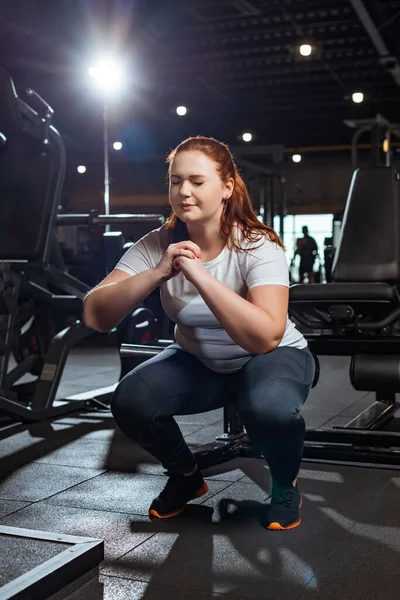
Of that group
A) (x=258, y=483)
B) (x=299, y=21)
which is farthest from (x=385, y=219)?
(x=299, y=21)

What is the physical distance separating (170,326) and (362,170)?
140cm

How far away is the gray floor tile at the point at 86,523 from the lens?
1.73 metres

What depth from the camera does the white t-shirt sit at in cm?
174

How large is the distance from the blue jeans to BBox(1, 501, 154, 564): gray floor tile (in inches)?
7.8

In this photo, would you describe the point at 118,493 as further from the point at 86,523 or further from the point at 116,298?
the point at 116,298

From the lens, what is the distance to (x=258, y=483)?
7.28 ft

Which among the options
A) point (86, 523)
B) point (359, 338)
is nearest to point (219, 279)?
point (86, 523)

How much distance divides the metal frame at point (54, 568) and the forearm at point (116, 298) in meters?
0.52

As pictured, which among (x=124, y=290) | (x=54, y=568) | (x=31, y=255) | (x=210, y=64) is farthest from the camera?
(x=210, y=64)

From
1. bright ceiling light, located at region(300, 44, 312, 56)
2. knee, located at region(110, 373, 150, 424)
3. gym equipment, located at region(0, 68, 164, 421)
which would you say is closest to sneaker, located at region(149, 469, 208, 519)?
knee, located at region(110, 373, 150, 424)

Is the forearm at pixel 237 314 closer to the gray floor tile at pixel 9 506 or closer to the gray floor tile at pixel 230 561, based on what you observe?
the gray floor tile at pixel 230 561

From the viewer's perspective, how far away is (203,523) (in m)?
1.86

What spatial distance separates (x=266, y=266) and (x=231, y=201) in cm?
22

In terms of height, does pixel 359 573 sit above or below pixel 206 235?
below
